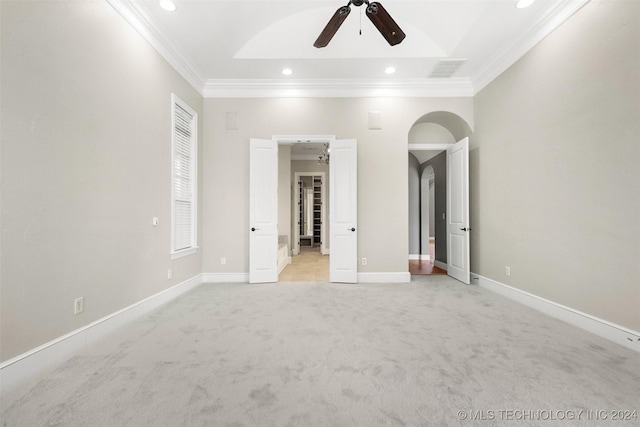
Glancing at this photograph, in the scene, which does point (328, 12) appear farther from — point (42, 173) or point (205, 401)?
point (205, 401)

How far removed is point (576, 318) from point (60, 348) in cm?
450

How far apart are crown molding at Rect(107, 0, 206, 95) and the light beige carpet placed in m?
3.06

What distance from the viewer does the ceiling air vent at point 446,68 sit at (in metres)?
3.68

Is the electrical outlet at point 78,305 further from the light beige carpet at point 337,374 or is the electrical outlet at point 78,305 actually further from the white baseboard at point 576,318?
the white baseboard at point 576,318

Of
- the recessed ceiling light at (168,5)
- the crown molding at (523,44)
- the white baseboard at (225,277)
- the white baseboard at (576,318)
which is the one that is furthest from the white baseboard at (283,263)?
the crown molding at (523,44)

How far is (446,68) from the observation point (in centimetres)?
385

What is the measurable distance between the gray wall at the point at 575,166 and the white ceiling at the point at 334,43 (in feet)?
1.29

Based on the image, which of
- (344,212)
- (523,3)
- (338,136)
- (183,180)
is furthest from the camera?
(338,136)

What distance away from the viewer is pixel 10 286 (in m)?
1.64

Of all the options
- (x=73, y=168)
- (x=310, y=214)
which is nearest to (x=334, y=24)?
(x=73, y=168)

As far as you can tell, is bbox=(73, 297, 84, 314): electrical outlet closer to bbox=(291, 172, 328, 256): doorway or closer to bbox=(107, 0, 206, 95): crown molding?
bbox=(107, 0, 206, 95): crown molding

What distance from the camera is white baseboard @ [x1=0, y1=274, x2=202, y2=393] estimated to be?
1647 mm

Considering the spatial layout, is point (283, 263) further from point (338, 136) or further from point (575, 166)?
point (575, 166)

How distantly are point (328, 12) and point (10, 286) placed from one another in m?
3.84
